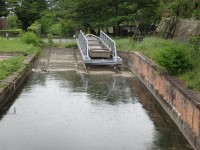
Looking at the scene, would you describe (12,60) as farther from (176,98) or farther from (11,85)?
(176,98)

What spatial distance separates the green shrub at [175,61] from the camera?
13602 millimetres

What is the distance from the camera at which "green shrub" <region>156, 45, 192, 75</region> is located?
13602 mm

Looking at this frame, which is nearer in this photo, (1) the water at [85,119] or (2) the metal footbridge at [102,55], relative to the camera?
(1) the water at [85,119]

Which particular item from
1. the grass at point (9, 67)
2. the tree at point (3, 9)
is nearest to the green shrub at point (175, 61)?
the grass at point (9, 67)

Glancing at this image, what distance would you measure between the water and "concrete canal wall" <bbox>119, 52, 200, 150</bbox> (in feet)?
0.85

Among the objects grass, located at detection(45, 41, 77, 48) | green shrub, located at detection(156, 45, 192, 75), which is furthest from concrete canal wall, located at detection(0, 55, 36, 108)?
grass, located at detection(45, 41, 77, 48)

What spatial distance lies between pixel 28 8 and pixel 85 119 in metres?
27.5

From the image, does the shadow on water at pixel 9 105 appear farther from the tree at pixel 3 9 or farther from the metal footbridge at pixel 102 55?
the tree at pixel 3 9

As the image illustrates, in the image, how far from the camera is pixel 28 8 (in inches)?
1491

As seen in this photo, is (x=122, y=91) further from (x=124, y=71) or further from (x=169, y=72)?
(x=124, y=71)

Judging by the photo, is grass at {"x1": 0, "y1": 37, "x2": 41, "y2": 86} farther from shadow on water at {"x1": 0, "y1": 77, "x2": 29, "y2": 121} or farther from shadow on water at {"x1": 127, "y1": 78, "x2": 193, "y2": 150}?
shadow on water at {"x1": 127, "y1": 78, "x2": 193, "y2": 150}

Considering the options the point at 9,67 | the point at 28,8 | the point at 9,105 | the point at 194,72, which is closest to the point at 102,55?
the point at 9,67

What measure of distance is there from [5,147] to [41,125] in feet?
6.15

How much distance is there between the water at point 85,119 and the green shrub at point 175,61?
1.28 metres
